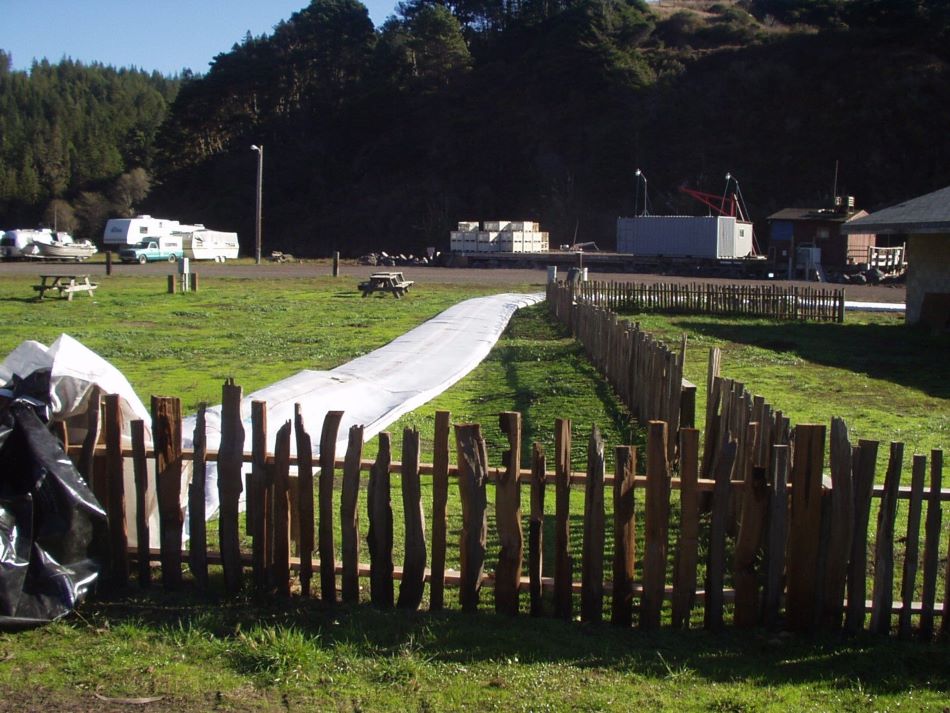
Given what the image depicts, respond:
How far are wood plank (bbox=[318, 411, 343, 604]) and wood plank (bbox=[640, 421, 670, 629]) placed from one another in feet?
5.23

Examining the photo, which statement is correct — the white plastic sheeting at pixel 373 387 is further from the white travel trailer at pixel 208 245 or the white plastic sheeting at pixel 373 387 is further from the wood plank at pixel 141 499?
the white travel trailer at pixel 208 245

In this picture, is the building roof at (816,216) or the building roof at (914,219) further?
the building roof at (816,216)

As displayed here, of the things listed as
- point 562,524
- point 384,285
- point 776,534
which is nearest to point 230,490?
point 562,524

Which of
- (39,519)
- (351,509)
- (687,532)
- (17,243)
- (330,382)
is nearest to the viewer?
(39,519)

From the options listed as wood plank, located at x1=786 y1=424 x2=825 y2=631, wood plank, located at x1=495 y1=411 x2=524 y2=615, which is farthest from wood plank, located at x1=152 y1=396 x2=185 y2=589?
wood plank, located at x1=786 y1=424 x2=825 y2=631

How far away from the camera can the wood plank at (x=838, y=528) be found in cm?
495

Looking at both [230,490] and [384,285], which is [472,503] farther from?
[384,285]

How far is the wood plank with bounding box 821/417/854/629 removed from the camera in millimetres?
4949

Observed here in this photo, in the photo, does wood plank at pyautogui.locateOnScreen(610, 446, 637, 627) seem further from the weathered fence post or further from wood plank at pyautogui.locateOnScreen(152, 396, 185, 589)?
wood plank at pyautogui.locateOnScreen(152, 396, 185, 589)

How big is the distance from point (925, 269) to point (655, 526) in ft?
66.6

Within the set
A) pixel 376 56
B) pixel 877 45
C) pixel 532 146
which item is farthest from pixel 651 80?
pixel 376 56

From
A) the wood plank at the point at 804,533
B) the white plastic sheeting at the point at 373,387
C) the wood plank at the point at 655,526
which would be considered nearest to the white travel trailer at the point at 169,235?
the white plastic sheeting at the point at 373,387

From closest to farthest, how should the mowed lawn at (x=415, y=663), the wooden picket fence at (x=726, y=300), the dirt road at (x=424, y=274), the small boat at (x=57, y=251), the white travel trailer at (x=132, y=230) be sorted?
the mowed lawn at (x=415, y=663)
the wooden picket fence at (x=726, y=300)
the dirt road at (x=424, y=274)
the small boat at (x=57, y=251)
the white travel trailer at (x=132, y=230)

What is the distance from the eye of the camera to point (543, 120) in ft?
279
